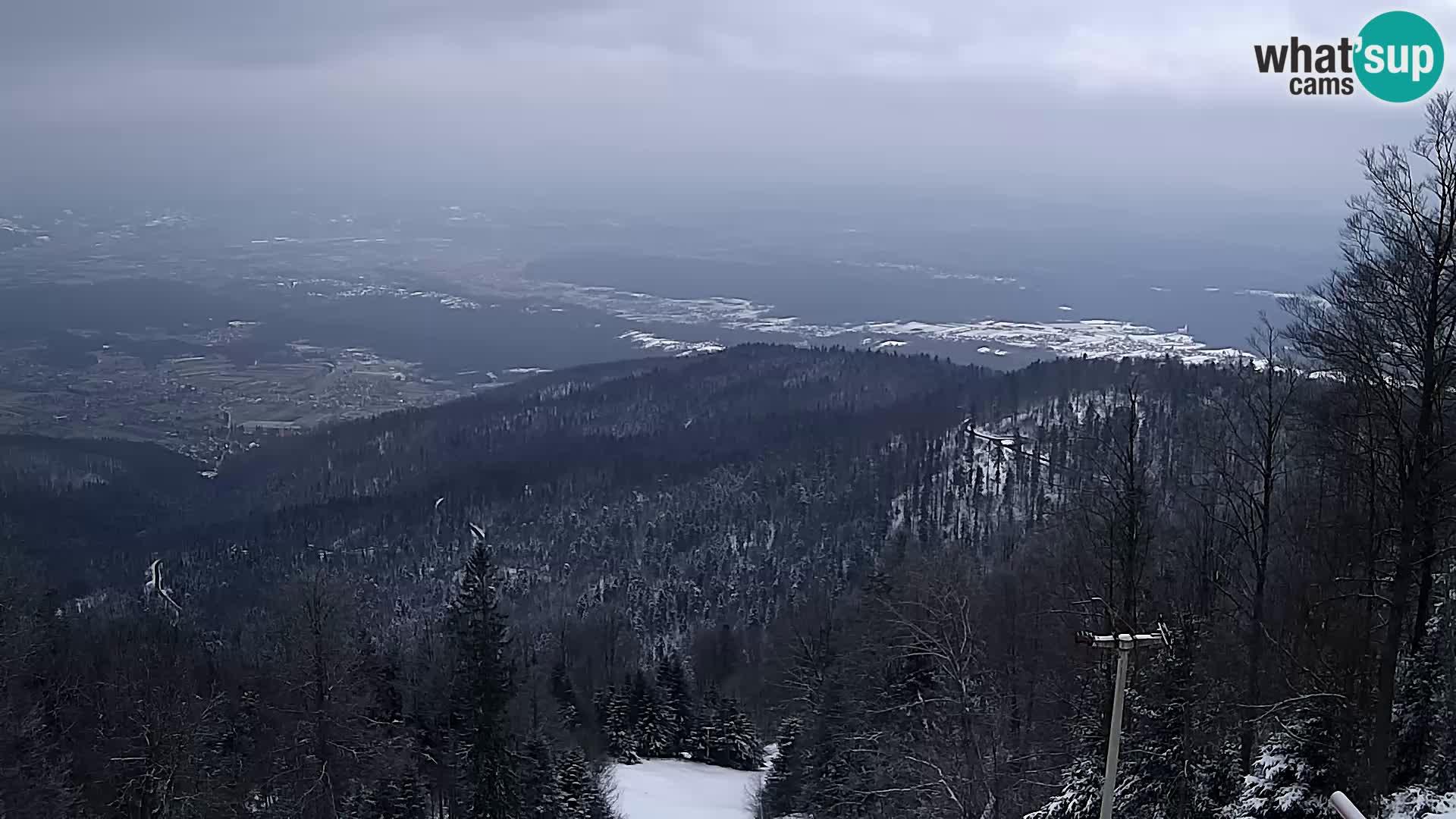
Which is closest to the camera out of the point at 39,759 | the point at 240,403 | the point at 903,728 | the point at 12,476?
the point at 39,759

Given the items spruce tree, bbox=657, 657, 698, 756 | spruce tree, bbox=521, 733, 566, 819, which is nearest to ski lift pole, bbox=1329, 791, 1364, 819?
spruce tree, bbox=521, 733, 566, 819

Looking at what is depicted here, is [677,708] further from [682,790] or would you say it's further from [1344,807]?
[1344,807]

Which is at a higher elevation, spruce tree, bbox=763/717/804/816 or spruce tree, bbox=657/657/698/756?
spruce tree, bbox=763/717/804/816

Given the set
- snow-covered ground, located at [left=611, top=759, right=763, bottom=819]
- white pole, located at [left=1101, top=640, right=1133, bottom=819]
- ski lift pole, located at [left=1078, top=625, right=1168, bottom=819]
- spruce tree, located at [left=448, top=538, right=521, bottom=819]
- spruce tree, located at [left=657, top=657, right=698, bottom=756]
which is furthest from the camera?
spruce tree, located at [left=657, top=657, right=698, bottom=756]

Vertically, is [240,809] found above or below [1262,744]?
below

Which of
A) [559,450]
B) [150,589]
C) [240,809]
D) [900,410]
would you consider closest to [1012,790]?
[240,809]

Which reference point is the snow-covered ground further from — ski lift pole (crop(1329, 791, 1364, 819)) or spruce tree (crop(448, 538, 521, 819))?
ski lift pole (crop(1329, 791, 1364, 819))

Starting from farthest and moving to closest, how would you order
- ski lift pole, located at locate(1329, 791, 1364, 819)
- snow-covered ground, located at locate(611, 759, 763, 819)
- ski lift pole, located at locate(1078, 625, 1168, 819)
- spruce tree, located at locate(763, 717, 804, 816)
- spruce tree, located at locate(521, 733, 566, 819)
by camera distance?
snow-covered ground, located at locate(611, 759, 763, 819)
spruce tree, located at locate(763, 717, 804, 816)
spruce tree, located at locate(521, 733, 566, 819)
ski lift pole, located at locate(1078, 625, 1168, 819)
ski lift pole, located at locate(1329, 791, 1364, 819)

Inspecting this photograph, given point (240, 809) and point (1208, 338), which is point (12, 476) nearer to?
point (240, 809)
